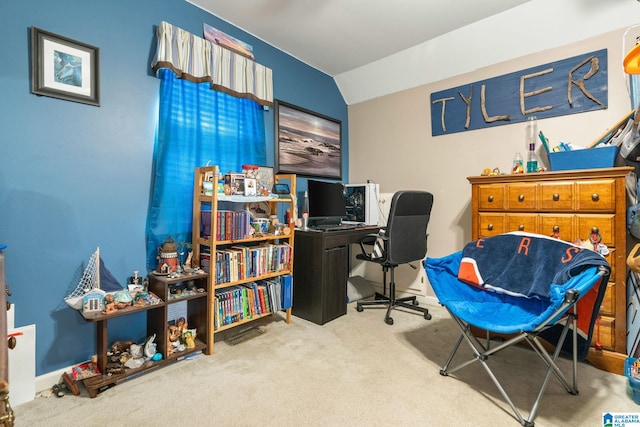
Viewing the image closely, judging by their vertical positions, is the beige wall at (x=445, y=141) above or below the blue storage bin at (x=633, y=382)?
above

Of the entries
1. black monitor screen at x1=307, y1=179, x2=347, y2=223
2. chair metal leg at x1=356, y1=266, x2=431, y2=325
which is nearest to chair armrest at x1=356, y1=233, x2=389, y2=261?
chair metal leg at x1=356, y1=266, x2=431, y2=325

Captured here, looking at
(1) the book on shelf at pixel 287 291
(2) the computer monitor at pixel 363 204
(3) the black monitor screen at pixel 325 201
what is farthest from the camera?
(2) the computer monitor at pixel 363 204

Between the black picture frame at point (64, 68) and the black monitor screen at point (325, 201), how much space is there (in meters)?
1.83

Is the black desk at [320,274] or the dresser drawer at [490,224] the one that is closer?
the dresser drawer at [490,224]

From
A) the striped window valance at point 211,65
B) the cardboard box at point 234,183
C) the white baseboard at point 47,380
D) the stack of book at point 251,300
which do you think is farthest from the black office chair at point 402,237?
the white baseboard at point 47,380

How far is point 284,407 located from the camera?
1.62m

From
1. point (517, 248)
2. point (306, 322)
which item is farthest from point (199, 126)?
point (517, 248)

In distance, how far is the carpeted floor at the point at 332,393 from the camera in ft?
5.02

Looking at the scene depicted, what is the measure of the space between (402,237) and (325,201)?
864 millimetres

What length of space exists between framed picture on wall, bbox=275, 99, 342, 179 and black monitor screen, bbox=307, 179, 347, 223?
374 mm

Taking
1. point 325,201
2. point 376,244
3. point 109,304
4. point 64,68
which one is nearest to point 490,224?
point 376,244

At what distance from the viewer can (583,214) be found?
2.08m

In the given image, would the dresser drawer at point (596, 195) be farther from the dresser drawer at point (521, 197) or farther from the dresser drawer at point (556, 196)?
the dresser drawer at point (521, 197)

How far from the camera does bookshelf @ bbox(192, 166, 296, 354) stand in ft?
7.39
